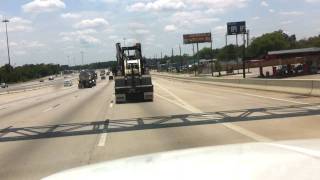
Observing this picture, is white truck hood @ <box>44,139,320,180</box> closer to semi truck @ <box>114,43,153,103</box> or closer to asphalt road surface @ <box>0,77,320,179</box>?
asphalt road surface @ <box>0,77,320,179</box>

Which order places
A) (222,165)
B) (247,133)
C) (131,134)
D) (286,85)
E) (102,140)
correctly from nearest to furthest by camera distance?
(222,165)
(247,133)
(102,140)
(131,134)
(286,85)

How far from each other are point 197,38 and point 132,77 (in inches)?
5132

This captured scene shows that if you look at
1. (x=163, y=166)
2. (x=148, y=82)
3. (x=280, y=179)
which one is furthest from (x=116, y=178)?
(x=148, y=82)

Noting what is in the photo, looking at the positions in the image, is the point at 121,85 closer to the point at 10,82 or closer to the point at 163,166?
the point at 163,166

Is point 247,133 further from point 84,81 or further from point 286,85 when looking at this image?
point 84,81

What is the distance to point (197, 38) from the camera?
165 m

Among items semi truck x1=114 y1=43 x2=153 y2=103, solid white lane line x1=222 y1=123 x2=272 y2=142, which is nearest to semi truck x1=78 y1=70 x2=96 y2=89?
semi truck x1=114 y1=43 x2=153 y2=103

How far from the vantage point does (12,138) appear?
17688 mm

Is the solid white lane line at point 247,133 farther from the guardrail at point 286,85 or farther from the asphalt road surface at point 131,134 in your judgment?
the guardrail at point 286,85

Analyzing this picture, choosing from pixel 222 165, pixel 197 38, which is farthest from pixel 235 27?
pixel 222 165

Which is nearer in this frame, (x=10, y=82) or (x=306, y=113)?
(x=306, y=113)

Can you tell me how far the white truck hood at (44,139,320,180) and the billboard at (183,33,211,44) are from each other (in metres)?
161

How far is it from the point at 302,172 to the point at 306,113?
687 inches

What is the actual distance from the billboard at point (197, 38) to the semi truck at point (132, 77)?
12652cm
